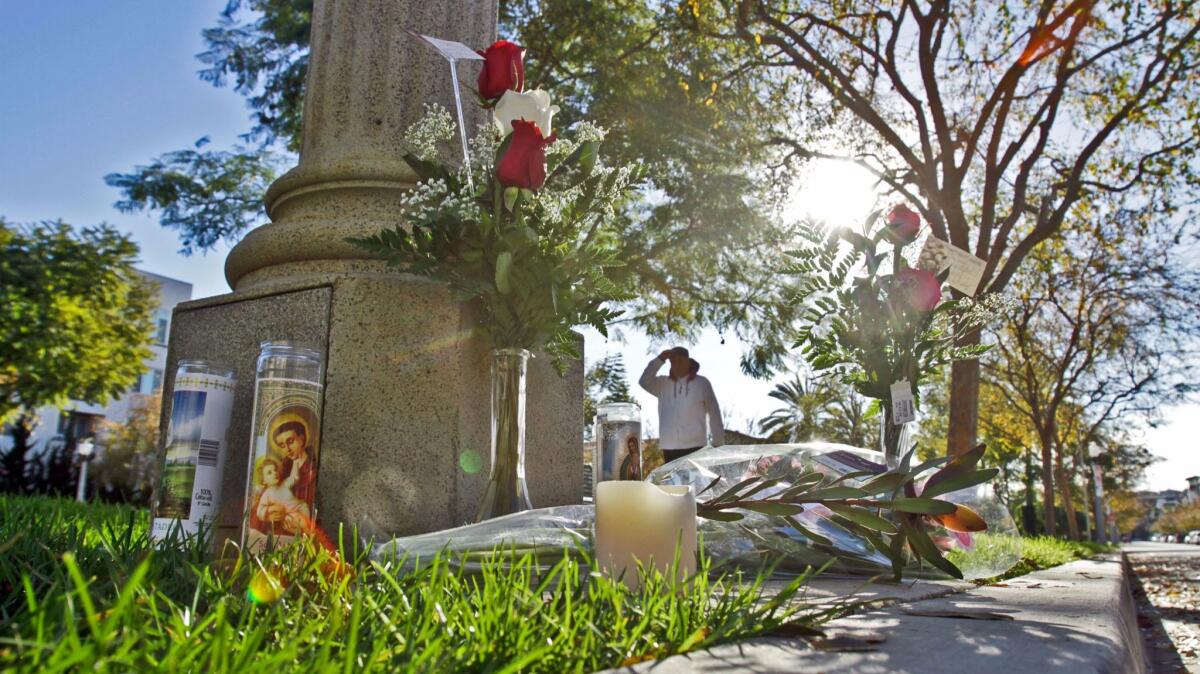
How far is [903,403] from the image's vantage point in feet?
9.71

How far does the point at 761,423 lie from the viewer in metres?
35.9

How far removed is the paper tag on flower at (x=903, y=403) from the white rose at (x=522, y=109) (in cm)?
153

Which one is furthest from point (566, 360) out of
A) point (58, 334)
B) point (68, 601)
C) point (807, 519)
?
point (58, 334)

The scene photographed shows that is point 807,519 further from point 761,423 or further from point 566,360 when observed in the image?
point 761,423

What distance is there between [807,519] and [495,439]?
3.50 ft

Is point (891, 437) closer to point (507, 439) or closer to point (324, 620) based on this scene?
point (507, 439)

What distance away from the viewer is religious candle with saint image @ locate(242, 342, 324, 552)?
229 cm

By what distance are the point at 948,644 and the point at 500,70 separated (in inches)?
80.7

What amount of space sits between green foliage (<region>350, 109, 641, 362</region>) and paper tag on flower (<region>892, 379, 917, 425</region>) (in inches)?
41.0

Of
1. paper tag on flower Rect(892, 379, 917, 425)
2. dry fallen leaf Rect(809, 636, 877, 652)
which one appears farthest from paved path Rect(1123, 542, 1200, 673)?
dry fallen leaf Rect(809, 636, 877, 652)

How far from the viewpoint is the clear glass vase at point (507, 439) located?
2.71 meters

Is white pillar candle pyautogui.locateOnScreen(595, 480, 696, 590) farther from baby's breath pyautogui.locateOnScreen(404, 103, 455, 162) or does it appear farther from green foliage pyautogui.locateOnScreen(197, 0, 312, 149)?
green foliage pyautogui.locateOnScreen(197, 0, 312, 149)

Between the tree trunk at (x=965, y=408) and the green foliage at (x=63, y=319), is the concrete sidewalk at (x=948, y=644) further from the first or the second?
the green foliage at (x=63, y=319)

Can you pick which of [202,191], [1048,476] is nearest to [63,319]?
[202,191]
